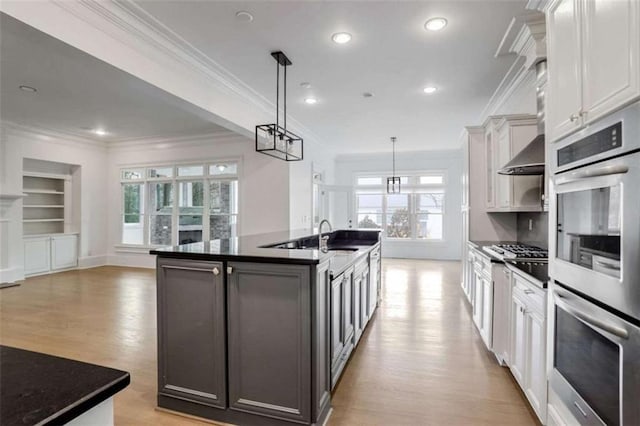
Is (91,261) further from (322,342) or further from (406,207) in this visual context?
(406,207)

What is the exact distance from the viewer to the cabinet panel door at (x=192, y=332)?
2.12 meters

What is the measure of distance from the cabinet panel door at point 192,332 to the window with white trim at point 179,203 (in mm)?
4738

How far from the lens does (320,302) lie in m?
2.02

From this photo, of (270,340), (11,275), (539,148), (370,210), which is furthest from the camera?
(370,210)

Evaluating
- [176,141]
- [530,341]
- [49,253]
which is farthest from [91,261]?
[530,341]

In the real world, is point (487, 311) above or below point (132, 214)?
below

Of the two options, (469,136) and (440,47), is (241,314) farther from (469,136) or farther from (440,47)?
(469,136)

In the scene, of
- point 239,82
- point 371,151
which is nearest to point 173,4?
point 239,82

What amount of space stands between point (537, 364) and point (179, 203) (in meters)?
7.18

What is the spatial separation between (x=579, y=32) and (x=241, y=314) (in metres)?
2.36

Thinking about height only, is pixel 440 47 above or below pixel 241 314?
above

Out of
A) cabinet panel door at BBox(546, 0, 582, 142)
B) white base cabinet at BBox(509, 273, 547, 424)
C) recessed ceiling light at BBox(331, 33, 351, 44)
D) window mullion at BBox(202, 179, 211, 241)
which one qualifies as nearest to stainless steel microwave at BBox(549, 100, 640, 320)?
cabinet panel door at BBox(546, 0, 582, 142)

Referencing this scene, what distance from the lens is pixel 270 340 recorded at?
2.03 meters

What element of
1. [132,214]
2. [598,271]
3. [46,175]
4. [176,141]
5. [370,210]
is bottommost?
[598,271]
